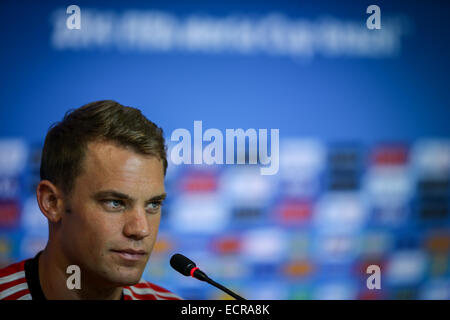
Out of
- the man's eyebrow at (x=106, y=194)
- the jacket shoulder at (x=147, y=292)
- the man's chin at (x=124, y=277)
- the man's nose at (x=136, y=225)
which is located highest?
the man's eyebrow at (x=106, y=194)

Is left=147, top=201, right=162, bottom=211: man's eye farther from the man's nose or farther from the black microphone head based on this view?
Result: the black microphone head

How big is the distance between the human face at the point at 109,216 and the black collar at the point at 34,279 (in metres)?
0.15

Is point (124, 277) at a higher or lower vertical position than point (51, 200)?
lower

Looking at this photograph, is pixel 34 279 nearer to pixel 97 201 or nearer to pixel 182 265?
pixel 97 201

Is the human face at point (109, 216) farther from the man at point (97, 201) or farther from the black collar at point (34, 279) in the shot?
the black collar at point (34, 279)

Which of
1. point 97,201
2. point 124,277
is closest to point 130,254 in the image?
point 124,277

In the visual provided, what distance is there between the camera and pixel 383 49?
6.62ft

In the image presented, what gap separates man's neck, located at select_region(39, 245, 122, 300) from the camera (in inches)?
60.0

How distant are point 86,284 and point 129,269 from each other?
16cm

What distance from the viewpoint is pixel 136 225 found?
1473mm

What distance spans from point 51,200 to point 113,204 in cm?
19

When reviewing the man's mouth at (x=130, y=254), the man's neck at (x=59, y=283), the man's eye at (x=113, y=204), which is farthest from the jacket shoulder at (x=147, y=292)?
the man's eye at (x=113, y=204)

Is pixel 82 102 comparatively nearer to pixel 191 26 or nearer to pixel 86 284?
pixel 191 26

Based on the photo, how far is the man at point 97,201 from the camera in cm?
147
